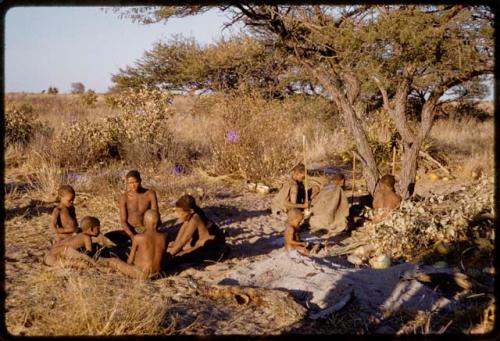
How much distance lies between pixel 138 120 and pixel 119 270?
617 centimetres

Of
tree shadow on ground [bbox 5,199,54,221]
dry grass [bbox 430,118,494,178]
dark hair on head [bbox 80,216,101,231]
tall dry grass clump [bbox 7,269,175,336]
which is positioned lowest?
dry grass [bbox 430,118,494,178]

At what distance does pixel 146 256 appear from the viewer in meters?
4.78

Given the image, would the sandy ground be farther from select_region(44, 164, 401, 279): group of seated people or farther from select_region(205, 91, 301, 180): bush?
select_region(205, 91, 301, 180): bush

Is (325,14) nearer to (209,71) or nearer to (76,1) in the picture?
(76,1)

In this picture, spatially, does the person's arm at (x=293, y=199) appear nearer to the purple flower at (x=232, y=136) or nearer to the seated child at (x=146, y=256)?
the seated child at (x=146, y=256)

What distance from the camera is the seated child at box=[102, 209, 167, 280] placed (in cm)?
476

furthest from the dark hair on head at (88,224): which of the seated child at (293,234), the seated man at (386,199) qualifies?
the seated man at (386,199)

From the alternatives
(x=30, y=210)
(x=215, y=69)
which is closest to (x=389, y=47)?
(x=30, y=210)

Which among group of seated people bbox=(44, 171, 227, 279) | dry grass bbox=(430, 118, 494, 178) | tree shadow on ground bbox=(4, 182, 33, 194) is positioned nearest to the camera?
group of seated people bbox=(44, 171, 227, 279)

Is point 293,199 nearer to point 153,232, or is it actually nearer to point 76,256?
point 153,232

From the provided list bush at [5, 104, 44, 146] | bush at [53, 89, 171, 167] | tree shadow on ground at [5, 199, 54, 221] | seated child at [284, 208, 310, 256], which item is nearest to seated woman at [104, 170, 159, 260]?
seated child at [284, 208, 310, 256]

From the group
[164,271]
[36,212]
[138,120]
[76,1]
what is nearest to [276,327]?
[164,271]

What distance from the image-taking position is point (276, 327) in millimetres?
3734

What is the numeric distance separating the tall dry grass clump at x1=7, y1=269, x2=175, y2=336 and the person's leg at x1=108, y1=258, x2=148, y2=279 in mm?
376
